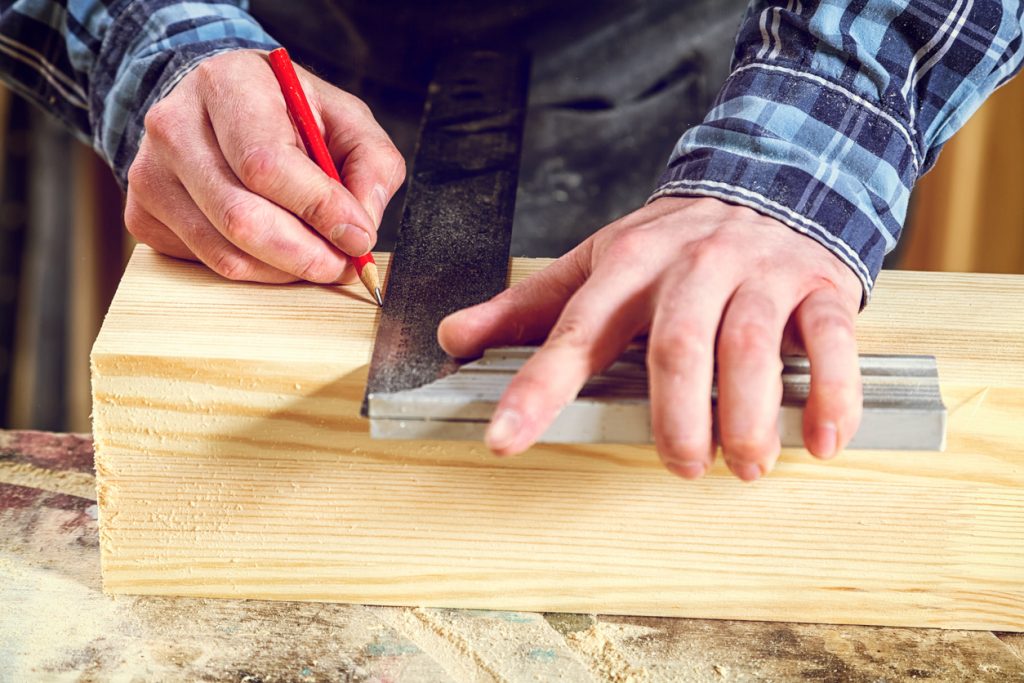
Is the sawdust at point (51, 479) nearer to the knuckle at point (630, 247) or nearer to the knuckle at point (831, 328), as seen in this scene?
the knuckle at point (630, 247)

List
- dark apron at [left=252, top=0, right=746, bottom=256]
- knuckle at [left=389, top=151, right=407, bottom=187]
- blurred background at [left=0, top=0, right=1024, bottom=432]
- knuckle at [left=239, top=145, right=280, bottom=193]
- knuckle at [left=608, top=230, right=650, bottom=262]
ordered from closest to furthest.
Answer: knuckle at [left=608, top=230, right=650, bottom=262] < knuckle at [left=239, top=145, right=280, bottom=193] < knuckle at [left=389, top=151, right=407, bottom=187] < dark apron at [left=252, top=0, right=746, bottom=256] < blurred background at [left=0, top=0, right=1024, bottom=432]

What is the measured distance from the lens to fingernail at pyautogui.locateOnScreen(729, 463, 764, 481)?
0.73m

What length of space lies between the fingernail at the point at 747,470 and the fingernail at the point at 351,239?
0.42m

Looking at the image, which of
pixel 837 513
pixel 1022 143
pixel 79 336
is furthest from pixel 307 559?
pixel 1022 143

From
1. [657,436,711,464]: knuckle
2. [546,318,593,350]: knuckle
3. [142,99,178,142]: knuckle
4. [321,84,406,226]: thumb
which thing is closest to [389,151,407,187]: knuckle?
[321,84,406,226]: thumb

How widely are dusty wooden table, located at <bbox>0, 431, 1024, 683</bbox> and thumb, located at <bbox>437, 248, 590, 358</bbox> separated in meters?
0.28

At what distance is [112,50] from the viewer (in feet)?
4.18

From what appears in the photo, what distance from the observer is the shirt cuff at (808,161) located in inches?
35.6

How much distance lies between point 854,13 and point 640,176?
668 mm

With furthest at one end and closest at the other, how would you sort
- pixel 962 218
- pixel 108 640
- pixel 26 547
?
1. pixel 962 218
2. pixel 26 547
3. pixel 108 640

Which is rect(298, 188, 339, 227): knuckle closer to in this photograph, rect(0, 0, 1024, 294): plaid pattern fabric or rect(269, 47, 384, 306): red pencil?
rect(269, 47, 384, 306): red pencil

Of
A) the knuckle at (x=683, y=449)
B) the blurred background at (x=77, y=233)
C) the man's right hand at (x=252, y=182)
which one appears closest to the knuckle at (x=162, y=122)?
the man's right hand at (x=252, y=182)

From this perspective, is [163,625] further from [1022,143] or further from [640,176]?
[1022,143]

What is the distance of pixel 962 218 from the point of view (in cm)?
242
